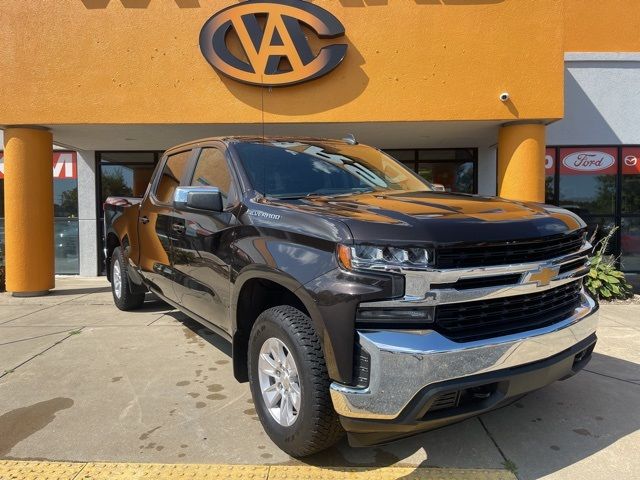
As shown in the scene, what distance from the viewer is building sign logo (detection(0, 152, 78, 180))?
36.9 feet

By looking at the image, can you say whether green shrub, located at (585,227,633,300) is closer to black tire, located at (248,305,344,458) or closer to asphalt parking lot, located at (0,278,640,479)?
asphalt parking lot, located at (0,278,640,479)

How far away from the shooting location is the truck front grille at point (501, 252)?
7.77 ft

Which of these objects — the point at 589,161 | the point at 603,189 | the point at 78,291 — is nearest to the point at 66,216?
the point at 78,291

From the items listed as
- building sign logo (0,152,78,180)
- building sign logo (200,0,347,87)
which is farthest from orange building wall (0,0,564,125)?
building sign logo (0,152,78,180)

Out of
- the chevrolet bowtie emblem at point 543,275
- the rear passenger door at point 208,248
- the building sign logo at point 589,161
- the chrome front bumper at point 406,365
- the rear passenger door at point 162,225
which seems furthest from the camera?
the building sign logo at point 589,161

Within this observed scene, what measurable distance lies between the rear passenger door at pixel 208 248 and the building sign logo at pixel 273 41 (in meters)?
3.98

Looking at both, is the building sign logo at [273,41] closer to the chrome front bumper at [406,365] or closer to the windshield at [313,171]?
the windshield at [313,171]

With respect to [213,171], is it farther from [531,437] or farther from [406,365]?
[531,437]

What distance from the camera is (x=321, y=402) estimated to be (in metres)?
2.48

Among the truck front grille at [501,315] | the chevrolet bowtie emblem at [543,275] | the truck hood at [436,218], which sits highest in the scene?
the truck hood at [436,218]

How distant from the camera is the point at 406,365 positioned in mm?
2234

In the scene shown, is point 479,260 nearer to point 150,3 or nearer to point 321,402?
point 321,402

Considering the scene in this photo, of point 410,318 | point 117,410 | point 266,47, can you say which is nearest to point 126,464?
point 117,410

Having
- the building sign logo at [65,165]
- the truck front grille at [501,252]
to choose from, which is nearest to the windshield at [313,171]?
the truck front grille at [501,252]
